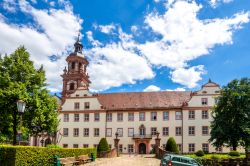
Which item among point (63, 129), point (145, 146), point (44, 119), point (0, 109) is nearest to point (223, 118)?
point (145, 146)

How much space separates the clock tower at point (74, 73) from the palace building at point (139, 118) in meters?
6.26

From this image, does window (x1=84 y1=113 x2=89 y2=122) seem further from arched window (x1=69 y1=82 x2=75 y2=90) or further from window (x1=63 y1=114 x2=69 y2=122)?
arched window (x1=69 y1=82 x2=75 y2=90)

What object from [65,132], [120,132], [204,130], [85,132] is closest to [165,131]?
[204,130]

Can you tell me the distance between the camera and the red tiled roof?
172ft

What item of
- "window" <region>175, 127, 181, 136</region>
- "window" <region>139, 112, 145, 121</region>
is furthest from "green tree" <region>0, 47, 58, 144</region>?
"window" <region>175, 127, 181, 136</region>

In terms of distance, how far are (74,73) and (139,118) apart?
59.6 ft

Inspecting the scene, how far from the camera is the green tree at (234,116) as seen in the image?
3609 cm

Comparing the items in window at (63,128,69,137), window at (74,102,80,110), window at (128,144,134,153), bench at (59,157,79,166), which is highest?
window at (74,102,80,110)

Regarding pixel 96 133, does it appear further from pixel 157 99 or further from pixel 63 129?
pixel 157 99

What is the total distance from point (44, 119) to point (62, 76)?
33.8 metres

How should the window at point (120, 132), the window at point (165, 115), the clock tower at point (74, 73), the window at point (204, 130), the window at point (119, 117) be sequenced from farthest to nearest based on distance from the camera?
1. the clock tower at point (74, 73)
2. the window at point (119, 117)
3. the window at point (120, 132)
4. the window at point (165, 115)
5. the window at point (204, 130)

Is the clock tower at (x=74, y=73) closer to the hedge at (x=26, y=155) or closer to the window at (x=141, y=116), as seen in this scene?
the window at (x=141, y=116)

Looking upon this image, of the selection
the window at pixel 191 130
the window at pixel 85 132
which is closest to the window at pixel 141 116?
the window at pixel 191 130

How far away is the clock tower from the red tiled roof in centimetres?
731
